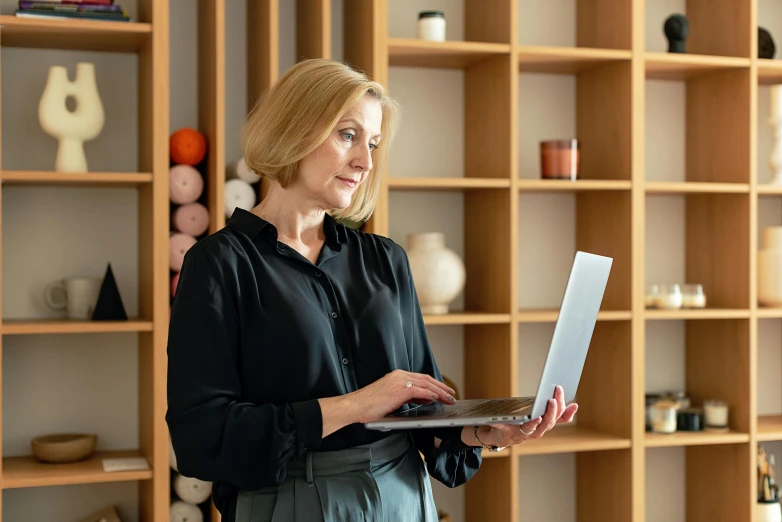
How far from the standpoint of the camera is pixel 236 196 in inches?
109

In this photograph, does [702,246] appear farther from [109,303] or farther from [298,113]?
[298,113]

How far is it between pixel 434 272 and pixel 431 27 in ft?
2.44

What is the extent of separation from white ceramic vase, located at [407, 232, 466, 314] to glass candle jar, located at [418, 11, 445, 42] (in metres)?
0.60

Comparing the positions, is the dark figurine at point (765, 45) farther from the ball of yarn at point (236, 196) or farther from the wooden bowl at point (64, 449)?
the wooden bowl at point (64, 449)

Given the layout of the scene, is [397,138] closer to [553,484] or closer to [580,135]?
[580,135]

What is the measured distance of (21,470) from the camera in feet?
8.74

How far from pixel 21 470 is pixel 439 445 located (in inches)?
56.7

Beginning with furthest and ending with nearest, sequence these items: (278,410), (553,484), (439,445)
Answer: (553,484)
(439,445)
(278,410)

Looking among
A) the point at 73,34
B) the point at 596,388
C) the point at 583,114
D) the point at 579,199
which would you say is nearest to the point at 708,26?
the point at 583,114

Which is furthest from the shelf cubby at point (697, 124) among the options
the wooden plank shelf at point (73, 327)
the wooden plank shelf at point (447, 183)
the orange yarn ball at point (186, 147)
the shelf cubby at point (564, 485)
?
the wooden plank shelf at point (73, 327)

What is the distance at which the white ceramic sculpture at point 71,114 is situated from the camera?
269cm

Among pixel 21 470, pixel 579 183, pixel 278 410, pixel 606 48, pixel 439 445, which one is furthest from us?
pixel 606 48

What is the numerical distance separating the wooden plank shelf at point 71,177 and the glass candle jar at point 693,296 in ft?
5.82

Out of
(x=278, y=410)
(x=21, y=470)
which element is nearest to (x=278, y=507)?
(x=278, y=410)
